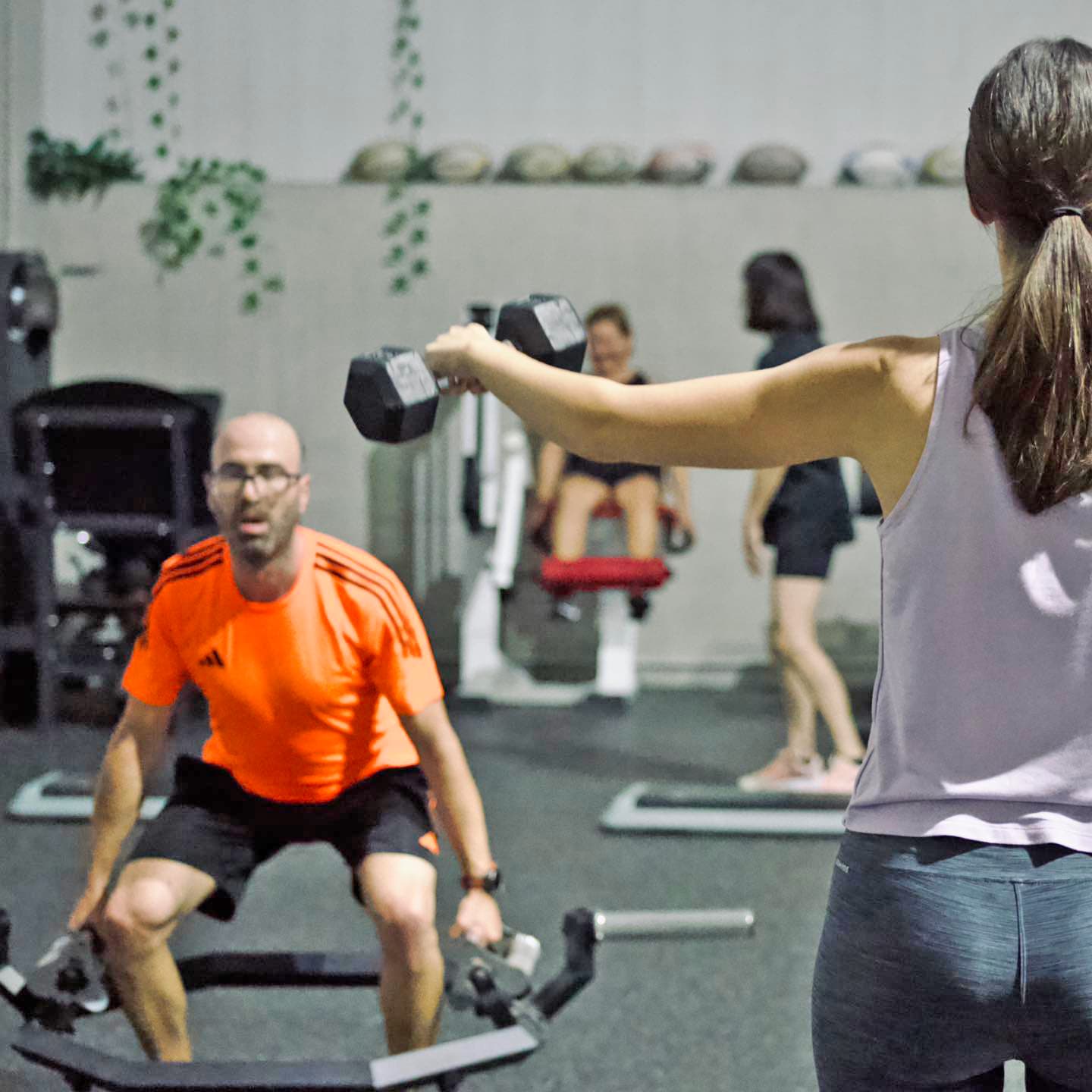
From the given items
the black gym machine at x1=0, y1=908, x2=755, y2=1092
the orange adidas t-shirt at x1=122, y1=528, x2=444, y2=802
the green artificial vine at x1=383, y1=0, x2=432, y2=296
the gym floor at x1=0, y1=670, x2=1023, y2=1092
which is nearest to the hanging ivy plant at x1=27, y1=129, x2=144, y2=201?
the green artificial vine at x1=383, y1=0, x2=432, y2=296

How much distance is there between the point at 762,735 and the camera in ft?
17.4

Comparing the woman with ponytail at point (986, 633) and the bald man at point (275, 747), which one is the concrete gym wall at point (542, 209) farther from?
the woman with ponytail at point (986, 633)

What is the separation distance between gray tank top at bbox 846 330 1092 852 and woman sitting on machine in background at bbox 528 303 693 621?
4.30m

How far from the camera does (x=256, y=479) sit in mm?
2340

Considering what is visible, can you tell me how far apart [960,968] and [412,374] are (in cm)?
62

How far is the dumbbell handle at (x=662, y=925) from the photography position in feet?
6.60

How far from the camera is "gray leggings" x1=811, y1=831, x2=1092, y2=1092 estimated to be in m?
0.95

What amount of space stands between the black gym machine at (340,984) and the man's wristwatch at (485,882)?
0.30ft

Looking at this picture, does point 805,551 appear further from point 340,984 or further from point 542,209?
point 542,209

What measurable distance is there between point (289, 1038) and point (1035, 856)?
196cm

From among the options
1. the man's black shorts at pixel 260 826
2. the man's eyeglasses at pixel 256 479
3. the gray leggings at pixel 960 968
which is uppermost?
the man's eyeglasses at pixel 256 479

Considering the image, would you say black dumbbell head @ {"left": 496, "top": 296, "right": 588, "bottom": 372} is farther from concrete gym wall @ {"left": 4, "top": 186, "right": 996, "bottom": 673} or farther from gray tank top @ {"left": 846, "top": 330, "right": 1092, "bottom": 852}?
concrete gym wall @ {"left": 4, "top": 186, "right": 996, "bottom": 673}

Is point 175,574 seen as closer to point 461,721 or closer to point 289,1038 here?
point 289,1038

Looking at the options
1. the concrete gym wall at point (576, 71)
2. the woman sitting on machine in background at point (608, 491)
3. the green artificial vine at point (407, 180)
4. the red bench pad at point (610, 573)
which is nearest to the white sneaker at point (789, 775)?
the red bench pad at point (610, 573)
